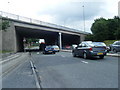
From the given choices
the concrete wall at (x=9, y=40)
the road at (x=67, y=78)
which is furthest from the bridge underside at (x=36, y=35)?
the road at (x=67, y=78)

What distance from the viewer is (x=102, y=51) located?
45.5ft

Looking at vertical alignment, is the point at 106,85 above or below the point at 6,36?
below

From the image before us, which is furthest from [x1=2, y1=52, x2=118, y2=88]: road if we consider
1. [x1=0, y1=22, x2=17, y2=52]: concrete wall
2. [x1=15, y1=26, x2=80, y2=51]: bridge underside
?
[x1=15, y1=26, x2=80, y2=51]: bridge underside

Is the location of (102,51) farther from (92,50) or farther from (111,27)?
(111,27)

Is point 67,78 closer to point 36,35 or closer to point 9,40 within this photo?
point 9,40

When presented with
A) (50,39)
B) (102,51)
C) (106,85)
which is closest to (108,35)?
(50,39)

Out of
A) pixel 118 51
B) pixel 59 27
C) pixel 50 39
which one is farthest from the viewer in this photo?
pixel 50 39

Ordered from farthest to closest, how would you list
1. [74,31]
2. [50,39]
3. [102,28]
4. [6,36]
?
[50,39] → [102,28] → [74,31] → [6,36]

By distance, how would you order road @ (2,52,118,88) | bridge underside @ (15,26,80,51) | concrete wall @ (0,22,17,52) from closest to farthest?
road @ (2,52,118,88), concrete wall @ (0,22,17,52), bridge underside @ (15,26,80,51)

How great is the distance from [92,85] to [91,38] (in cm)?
5619

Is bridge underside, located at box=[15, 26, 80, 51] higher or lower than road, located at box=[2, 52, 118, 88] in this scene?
higher

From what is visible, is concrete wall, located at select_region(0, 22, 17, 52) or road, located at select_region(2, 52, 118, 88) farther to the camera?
concrete wall, located at select_region(0, 22, 17, 52)

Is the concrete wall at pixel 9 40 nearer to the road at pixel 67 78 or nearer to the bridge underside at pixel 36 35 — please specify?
the bridge underside at pixel 36 35

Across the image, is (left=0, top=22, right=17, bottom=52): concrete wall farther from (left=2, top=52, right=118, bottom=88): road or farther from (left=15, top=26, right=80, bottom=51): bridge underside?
(left=2, top=52, right=118, bottom=88): road
